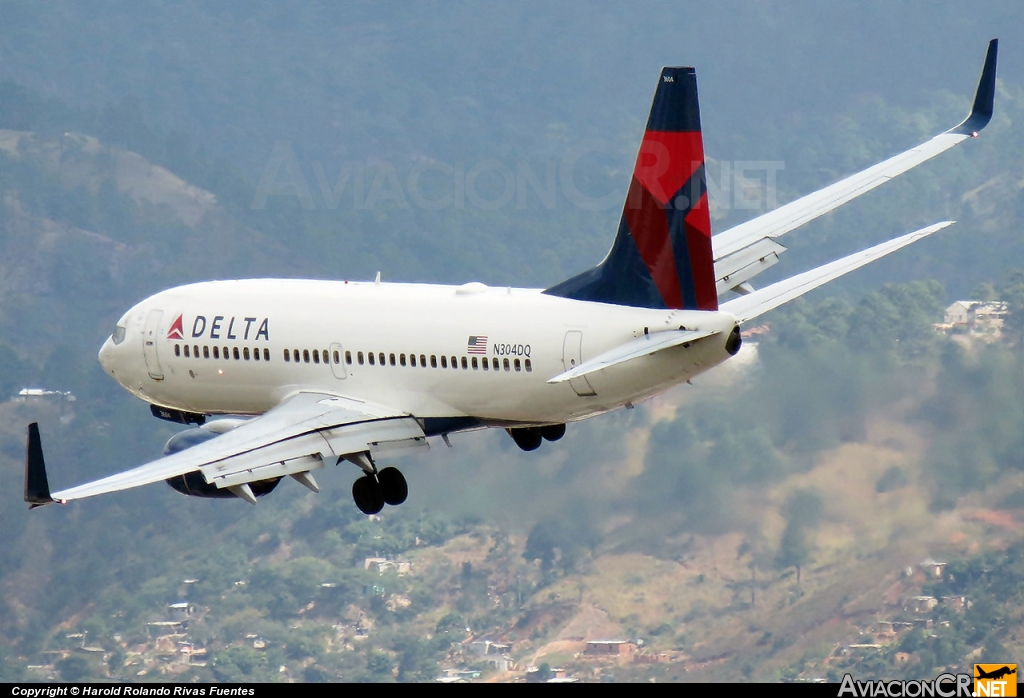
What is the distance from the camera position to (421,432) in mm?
56250

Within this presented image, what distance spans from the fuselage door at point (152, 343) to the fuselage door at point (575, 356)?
15.0 m

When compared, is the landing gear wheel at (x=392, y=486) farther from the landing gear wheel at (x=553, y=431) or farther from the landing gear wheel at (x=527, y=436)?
the landing gear wheel at (x=553, y=431)

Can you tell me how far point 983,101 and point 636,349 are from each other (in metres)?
18.7

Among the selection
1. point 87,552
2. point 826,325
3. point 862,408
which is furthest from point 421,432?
point 87,552

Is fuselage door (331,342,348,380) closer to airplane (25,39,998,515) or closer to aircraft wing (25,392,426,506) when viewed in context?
airplane (25,39,998,515)

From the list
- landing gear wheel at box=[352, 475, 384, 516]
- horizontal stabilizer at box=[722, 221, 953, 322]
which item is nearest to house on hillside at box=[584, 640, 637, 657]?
landing gear wheel at box=[352, 475, 384, 516]

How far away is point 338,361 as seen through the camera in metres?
57.6

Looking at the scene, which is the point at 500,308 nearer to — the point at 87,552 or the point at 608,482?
the point at 608,482

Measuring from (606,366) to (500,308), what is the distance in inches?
210

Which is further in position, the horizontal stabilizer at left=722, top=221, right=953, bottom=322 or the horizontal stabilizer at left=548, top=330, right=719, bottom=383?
the horizontal stabilizer at left=722, top=221, right=953, bottom=322

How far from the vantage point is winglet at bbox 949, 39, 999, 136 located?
62.7 metres

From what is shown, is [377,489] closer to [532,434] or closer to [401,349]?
[401,349]

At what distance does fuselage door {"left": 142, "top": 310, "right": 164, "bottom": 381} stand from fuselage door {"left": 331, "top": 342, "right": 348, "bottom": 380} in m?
7.07

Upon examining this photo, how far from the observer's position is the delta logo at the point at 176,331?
61181mm
